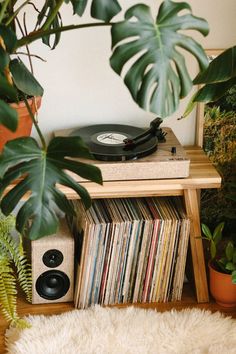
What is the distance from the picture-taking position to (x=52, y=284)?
232cm

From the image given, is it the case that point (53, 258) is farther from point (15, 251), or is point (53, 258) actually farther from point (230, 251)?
Answer: point (230, 251)

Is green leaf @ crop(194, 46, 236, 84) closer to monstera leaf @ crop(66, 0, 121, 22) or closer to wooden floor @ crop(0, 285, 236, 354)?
monstera leaf @ crop(66, 0, 121, 22)

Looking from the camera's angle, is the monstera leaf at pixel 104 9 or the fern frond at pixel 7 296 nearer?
the monstera leaf at pixel 104 9

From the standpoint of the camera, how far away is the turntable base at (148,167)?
7.00 ft

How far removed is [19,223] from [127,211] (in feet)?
2.62

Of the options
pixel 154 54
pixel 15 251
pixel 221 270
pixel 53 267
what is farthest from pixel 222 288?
pixel 154 54

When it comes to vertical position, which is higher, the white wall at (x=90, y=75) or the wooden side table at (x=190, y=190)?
the white wall at (x=90, y=75)

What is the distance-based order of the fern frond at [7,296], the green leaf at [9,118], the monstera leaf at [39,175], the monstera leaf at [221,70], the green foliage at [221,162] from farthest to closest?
the green foliage at [221,162] → the fern frond at [7,296] → the monstera leaf at [221,70] → the monstera leaf at [39,175] → the green leaf at [9,118]

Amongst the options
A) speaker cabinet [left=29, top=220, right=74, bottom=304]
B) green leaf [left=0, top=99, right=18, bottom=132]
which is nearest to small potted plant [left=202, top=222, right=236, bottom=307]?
speaker cabinet [left=29, top=220, right=74, bottom=304]

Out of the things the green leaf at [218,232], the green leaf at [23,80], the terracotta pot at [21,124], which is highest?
the green leaf at [23,80]

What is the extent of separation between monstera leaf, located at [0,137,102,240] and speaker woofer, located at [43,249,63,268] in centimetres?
71

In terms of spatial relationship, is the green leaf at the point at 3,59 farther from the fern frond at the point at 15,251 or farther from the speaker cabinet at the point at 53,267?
the speaker cabinet at the point at 53,267

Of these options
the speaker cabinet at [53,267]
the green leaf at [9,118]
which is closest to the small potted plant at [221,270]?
the speaker cabinet at [53,267]

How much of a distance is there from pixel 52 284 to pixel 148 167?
22.0 inches
